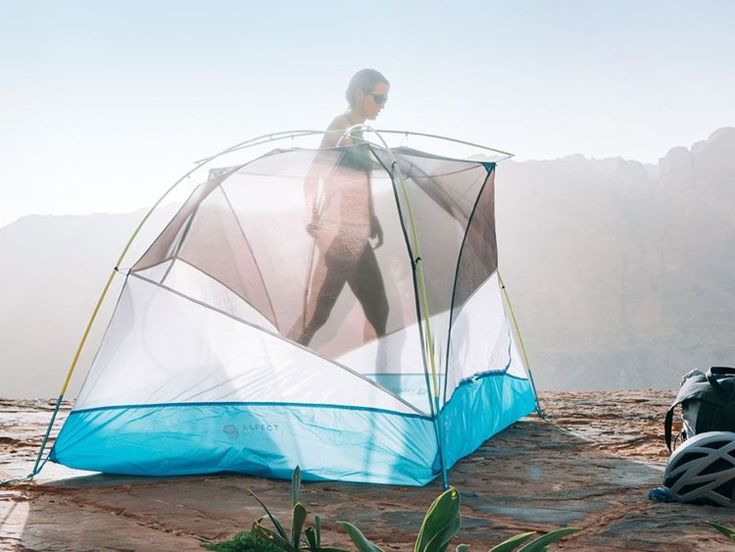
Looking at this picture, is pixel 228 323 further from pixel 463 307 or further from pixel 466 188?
pixel 466 188

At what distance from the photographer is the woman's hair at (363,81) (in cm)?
520

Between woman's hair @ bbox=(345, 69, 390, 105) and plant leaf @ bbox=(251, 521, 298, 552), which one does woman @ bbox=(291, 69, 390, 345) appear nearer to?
woman's hair @ bbox=(345, 69, 390, 105)

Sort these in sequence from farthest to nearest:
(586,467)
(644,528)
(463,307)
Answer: (463,307) → (586,467) → (644,528)

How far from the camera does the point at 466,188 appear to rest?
5074 millimetres

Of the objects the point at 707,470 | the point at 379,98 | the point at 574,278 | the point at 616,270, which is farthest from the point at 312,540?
the point at 616,270

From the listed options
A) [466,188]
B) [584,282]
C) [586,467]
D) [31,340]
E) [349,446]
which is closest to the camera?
[349,446]

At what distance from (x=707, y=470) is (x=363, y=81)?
10.8 ft

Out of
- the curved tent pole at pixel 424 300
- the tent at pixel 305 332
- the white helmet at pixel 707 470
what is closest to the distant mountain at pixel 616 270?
the tent at pixel 305 332

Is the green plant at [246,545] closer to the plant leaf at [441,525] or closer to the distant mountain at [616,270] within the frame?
the plant leaf at [441,525]

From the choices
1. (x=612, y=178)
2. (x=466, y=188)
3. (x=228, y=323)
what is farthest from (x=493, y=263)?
(x=612, y=178)

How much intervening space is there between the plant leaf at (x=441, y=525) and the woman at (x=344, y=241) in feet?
9.86

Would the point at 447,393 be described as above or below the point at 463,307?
below

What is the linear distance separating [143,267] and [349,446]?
1548 mm

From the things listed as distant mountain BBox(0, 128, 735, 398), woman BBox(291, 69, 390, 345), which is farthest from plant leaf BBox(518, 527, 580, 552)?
distant mountain BBox(0, 128, 735, 398)
